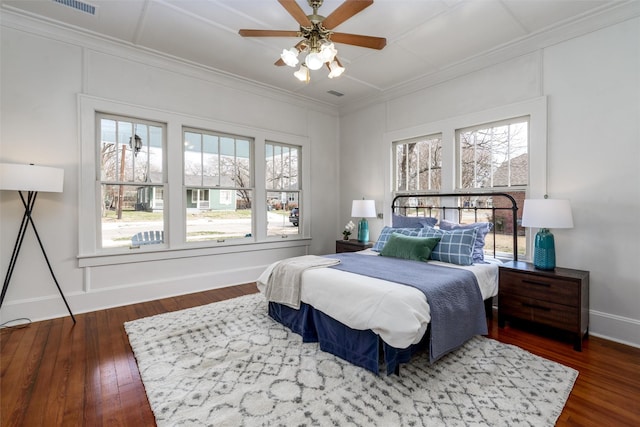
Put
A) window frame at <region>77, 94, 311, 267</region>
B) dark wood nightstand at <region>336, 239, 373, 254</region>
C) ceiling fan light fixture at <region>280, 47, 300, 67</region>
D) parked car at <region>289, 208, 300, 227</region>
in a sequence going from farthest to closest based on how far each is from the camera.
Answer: parked car at <region>289, 208, 300, 227</region>, dark wood nightstand at <region>336, 239, 373, 254</region>, window frame at <region>77, 94, 311, 267</region>, ceiling fan light fixture at <region>280, 47, 300, 67</region>

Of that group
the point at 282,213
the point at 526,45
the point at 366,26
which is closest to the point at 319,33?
the point at 366,26

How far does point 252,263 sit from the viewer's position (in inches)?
181

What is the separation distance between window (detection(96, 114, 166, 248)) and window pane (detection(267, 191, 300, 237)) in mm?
1621

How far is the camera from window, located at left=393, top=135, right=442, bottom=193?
13.6 ft

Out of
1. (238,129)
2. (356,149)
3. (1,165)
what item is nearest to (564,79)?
(356,149)

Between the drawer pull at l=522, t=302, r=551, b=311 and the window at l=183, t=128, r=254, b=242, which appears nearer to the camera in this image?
the drawer pull at l=522, t=302, r=551, b=311

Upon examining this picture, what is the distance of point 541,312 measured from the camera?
265cm

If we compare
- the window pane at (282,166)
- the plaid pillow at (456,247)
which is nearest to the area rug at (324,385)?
the plaid pillow at (456,247)

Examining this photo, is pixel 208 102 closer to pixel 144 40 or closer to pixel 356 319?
pixel 144 40

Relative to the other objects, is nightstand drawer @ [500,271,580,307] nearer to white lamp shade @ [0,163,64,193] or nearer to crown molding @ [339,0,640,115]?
crown molding @ [339,0,640,115]

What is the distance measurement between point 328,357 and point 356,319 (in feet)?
1.64

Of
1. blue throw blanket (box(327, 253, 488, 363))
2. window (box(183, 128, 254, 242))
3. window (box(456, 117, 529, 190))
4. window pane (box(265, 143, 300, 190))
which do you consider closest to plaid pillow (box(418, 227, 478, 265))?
blue throw blanket (box(327, 253, 488, 363))

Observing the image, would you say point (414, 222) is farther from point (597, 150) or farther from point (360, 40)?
point (360, 40)

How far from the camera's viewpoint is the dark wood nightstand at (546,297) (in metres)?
2.46
